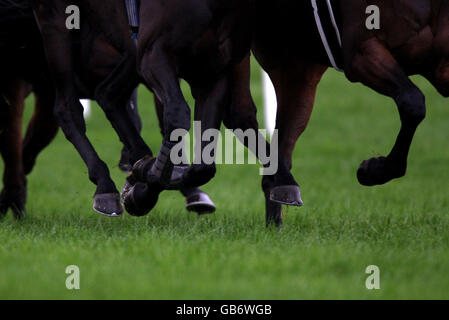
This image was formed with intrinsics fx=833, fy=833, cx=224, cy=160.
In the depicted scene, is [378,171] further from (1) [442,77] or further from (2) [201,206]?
(2) [201,206]

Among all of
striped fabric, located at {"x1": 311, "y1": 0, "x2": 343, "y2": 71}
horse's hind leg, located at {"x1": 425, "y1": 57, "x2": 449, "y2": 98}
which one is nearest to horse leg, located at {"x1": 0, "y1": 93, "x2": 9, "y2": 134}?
striped fabric, located at {"x1": 311, "y1": 0, "x2": 343, "y2": 71}

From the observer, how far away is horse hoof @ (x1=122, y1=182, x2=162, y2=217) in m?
5.28

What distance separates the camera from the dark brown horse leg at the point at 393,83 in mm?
4668

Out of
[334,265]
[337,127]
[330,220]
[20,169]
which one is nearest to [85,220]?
[20,169]

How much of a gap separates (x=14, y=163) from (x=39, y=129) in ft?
1.67

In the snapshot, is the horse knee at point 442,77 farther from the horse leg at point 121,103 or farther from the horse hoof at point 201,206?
the horse hoof at point 201,206

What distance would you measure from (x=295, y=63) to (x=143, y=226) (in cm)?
152

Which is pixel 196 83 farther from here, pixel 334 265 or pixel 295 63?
pixel 334 265

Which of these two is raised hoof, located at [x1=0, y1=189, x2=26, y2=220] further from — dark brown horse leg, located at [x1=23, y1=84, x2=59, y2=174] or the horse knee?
the horse knee

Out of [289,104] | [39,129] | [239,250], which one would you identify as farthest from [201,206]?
[239,250]

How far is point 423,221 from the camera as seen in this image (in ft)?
19.3

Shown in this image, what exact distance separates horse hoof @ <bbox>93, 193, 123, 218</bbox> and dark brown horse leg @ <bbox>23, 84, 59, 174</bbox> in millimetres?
2104

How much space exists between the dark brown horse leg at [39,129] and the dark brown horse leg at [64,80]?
1603 mm

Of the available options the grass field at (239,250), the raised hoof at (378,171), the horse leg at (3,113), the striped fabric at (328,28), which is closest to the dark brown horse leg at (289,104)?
the grass field at (239,250)
